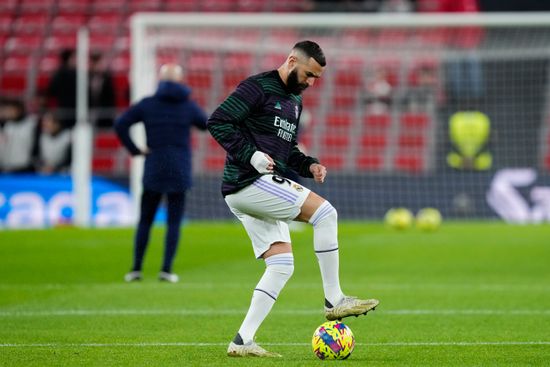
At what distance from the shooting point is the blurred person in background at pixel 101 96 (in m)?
22.2

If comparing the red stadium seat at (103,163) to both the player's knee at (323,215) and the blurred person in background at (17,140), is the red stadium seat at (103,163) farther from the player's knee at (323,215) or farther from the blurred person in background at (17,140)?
the player's knee at (323,215)

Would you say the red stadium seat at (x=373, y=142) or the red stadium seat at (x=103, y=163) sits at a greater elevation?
the red stadium seat at (x=373, y=142)

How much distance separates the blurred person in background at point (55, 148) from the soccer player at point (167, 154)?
907cm

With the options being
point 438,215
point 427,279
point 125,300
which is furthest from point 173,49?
point 125,300

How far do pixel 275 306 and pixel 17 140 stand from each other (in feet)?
40.5

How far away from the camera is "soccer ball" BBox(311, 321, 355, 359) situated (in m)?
6.86

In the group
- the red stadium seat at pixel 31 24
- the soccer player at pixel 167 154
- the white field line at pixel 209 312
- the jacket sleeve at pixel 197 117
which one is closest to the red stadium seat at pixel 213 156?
the red stadium seat at pixel 31 24

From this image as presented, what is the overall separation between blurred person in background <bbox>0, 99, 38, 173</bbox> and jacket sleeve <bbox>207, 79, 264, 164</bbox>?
14858 millimetres

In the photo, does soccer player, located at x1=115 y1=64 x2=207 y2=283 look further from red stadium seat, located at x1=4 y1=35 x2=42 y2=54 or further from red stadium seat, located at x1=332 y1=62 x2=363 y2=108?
red stadium seat, located at x1=4 y1=35 x2=42 y2=54

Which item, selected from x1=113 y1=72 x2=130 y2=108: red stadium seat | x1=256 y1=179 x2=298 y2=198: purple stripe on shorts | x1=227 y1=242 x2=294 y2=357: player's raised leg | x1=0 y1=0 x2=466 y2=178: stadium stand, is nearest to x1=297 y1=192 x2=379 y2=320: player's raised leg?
x1=256 y1=179 x2=298 y2=198: purple stripe on shorts

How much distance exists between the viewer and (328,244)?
7.08 meters

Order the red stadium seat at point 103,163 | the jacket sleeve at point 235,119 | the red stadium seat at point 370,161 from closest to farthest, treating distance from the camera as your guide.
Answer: the jacket sleeve at point 235,119, the red stadium seat at point 370,161, the red stadium seat at point 103,163

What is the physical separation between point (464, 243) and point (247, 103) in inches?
416

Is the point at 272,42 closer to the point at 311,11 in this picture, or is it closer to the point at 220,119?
the point at 311,11
